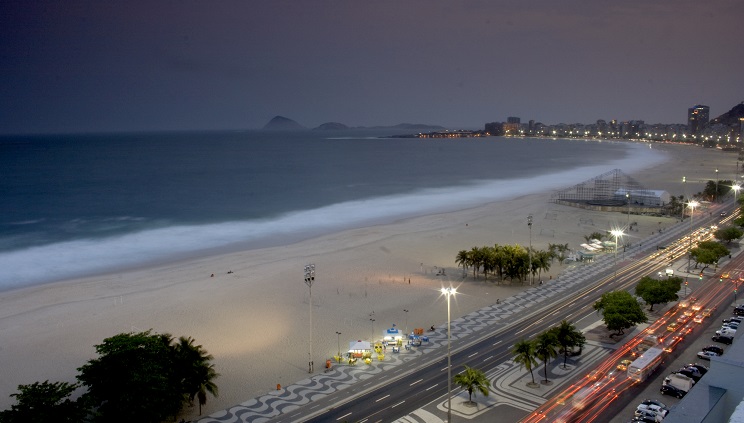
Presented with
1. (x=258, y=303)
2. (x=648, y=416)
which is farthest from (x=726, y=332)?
(x=258, y=303)

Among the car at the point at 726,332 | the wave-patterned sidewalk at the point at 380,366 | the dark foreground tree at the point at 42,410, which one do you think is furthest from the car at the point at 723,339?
the dark foreground tree at the point at 42,410

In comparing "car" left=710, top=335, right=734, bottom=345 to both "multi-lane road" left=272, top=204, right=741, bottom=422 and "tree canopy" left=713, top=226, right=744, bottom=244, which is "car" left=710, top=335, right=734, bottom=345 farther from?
"tree canopy" left=713, top=226, right=744, bottom=244

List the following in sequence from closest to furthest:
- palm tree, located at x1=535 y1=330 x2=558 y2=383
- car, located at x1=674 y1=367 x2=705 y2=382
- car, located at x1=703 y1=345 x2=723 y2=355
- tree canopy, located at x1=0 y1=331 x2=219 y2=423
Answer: tree canopy, located at x1=0 y1=331 x2=219 y2=423
car, located at x1=674 y1=367 x2=705 y2=382
palm tree, located at x1=535 y1=330 x2=558 y2=383
car, located at x1=703 y1=345 x2=723 y2=355

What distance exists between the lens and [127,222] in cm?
8856

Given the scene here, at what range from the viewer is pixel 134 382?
26141 millimetres

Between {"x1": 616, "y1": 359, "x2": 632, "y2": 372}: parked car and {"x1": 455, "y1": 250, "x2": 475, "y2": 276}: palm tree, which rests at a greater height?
{"x1": 455, "y1": 250, "x2": 475, "y2": 276}: palm tree

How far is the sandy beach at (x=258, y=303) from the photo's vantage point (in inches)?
1414

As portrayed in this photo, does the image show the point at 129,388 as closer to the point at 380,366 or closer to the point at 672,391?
the point at 380,366

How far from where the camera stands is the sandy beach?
1414 inches

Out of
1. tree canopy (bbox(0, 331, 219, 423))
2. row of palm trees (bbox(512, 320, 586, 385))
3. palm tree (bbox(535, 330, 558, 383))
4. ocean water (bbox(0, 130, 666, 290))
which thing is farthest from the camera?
ocean water (bbox(0, 130, 666, 290))

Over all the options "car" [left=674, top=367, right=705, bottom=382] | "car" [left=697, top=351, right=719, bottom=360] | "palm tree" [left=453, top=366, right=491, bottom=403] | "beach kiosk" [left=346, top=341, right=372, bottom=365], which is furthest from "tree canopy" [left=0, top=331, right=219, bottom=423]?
"car" [left=697, top=351, right=719, bottom=360]

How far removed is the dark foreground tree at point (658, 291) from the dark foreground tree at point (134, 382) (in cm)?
3256

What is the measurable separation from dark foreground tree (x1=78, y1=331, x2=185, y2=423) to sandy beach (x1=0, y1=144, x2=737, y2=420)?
9.86 feet

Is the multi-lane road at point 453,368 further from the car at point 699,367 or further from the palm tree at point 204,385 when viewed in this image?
the car at point 699,367
